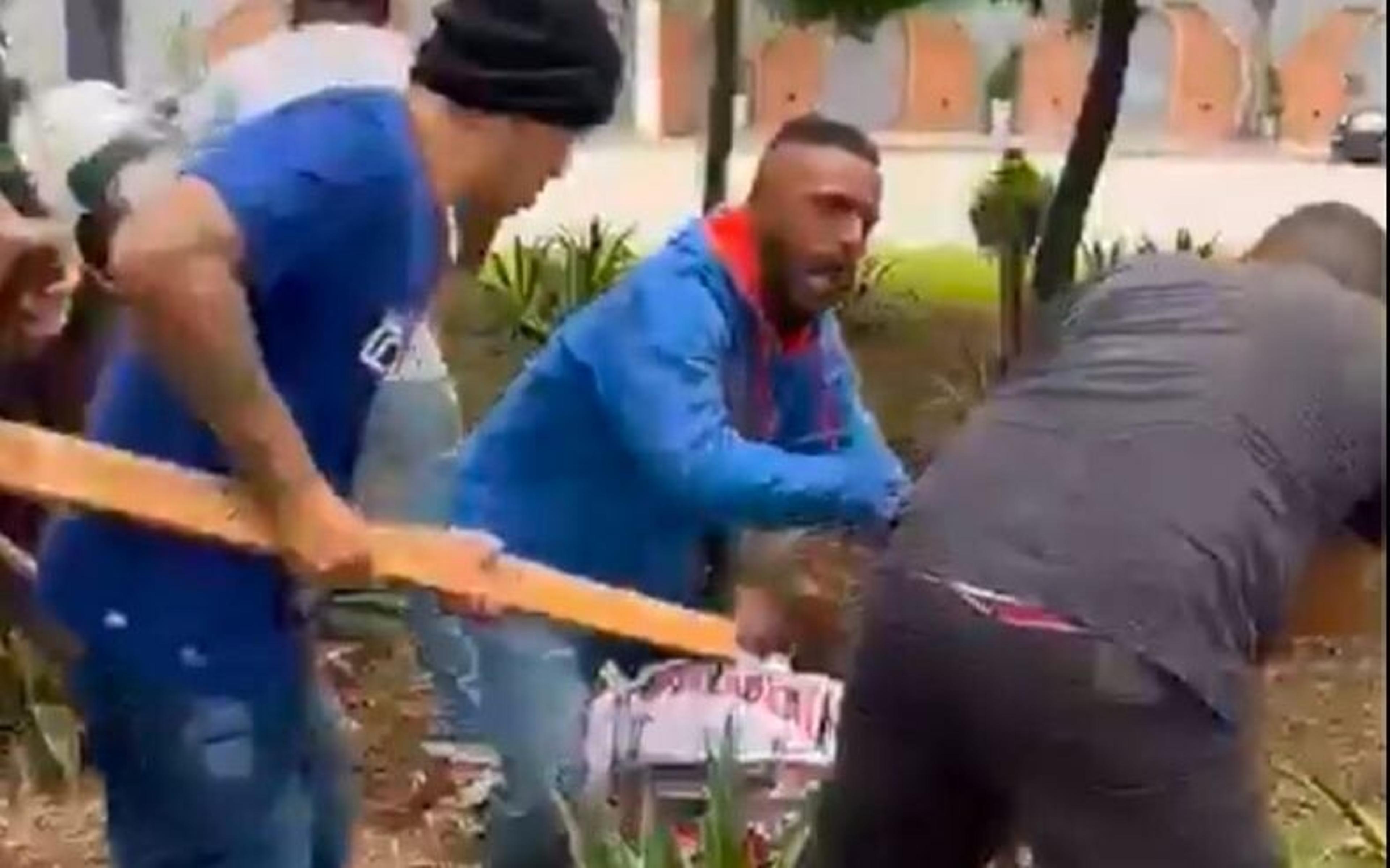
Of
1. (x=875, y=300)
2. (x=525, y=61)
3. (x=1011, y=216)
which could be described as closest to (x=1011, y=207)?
(x=1011, y=216)

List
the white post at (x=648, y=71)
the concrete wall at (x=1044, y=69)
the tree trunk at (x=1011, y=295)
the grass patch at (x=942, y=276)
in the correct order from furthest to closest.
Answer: the grass patch at (x=942, y=276) → the white post at (x=648, y=71) → the concrete wall at (x=1044, y=69) → the tree trunk at (x=1011, y=295)

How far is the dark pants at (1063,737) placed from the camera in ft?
9.66

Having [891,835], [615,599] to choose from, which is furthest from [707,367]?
[891,835]

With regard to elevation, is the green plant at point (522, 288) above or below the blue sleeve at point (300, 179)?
below

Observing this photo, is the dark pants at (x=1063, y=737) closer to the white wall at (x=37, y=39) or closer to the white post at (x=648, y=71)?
the white wall at (x=37, y=39)

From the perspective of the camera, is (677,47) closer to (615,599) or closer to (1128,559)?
(615,599)

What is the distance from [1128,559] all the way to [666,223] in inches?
502

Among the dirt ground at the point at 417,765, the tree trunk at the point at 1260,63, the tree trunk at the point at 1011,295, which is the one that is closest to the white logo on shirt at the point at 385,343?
the dirt ground at the point at 417,765

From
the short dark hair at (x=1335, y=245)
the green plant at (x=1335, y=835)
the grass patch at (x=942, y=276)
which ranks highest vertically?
the short dark hair at (x=1335, y=245)

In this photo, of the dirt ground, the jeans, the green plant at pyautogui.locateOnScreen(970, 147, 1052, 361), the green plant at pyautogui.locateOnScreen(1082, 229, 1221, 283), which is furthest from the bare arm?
the green plant at pyautogui.locateOnScreen(970, 147, 1052, 361)

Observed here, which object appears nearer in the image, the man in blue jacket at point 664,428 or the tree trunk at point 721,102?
the man in blue jacket at point 664,428

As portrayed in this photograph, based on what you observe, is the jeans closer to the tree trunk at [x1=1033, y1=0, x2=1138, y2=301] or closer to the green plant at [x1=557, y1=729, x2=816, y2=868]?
the green plant at [x1=557, y1=729, x2=816, y2=868]

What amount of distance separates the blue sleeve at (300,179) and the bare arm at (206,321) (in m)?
0.03

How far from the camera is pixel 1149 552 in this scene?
2936 millimetres
